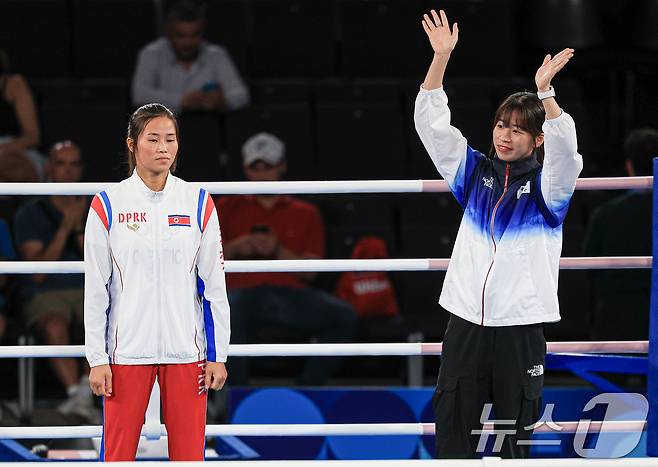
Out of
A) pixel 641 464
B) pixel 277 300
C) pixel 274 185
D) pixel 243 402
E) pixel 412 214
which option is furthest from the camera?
pixel 412 214

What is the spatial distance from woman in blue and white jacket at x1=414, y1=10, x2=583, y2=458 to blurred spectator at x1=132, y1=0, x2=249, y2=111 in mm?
3405

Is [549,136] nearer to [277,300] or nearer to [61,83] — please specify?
[277,300]

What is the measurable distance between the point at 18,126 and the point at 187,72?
977mm

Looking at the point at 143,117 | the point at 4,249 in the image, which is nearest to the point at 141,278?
the point at 143,117

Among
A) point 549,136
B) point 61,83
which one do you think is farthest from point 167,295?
point 61,83

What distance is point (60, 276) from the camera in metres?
5.98

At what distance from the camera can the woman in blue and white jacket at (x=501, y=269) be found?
11.4 feet

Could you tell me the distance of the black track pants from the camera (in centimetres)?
350

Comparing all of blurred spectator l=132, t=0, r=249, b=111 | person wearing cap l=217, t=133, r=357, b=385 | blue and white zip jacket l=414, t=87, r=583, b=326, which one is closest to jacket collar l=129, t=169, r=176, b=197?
blue and white zip jacket l=414, t=87, r=583, b=326

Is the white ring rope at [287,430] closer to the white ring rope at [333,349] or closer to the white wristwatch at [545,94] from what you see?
the white ring rope at [333,349]

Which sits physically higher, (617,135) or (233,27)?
(233,27)

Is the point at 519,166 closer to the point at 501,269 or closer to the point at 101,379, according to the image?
the point at 501,269

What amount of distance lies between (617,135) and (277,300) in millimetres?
2514

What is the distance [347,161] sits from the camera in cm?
676
